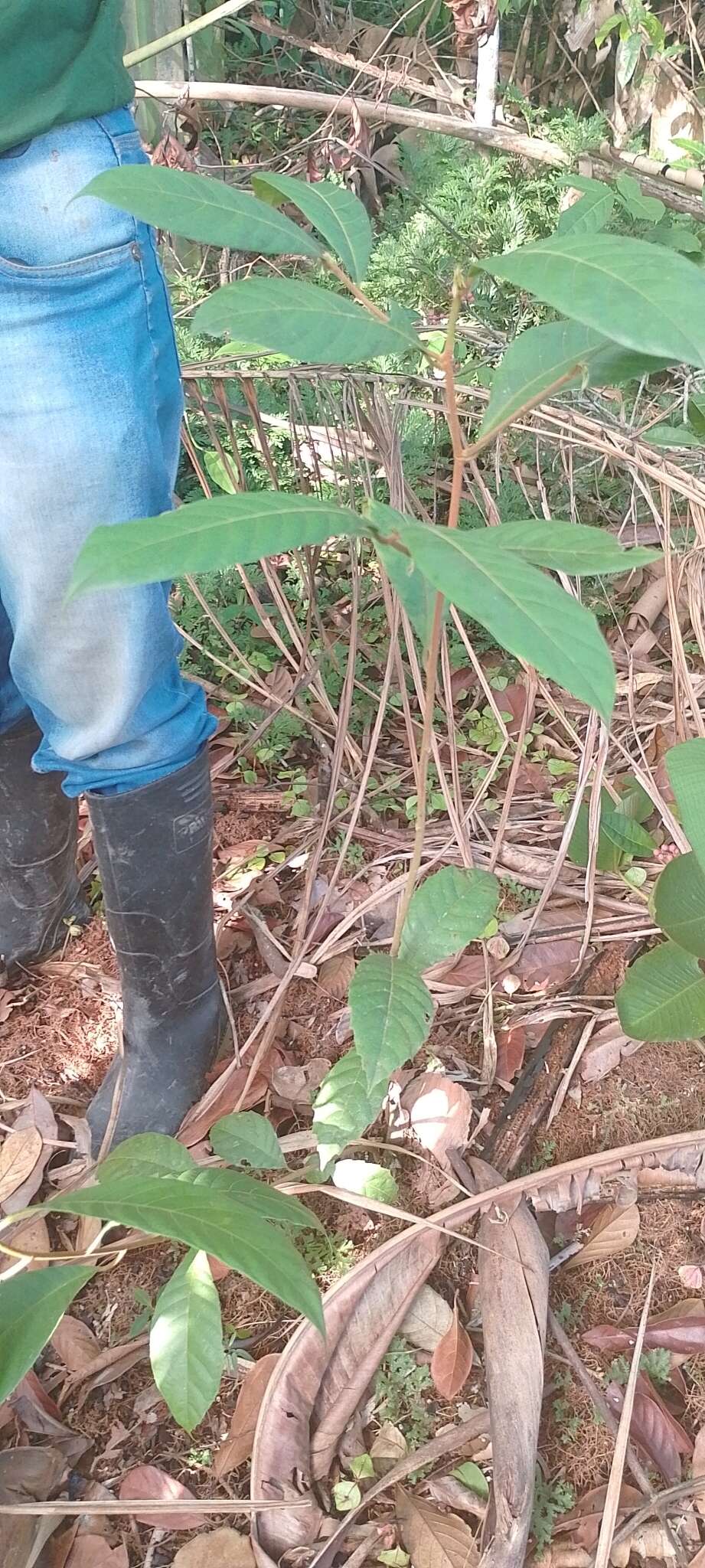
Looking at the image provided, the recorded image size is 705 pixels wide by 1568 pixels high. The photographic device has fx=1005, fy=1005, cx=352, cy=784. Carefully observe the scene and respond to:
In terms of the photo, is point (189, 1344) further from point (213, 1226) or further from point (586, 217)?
point (586, 217)

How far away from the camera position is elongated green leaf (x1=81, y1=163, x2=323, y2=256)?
1.55 ft

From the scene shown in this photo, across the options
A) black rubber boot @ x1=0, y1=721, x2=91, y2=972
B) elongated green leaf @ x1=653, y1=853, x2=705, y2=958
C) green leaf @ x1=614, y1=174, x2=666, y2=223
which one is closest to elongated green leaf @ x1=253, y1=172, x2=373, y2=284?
elongated green leaf @ x1=653, y1=853, x2=705, y2=958

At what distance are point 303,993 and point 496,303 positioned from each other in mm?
1383

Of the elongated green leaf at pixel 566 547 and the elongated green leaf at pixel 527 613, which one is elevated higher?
the elongated green leaf at pixel 527 613

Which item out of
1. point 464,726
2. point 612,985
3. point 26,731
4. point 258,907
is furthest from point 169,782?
point 464,726

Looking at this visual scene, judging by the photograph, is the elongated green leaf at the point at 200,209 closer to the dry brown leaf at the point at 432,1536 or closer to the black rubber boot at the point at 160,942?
the black rubber boot at the point at 160,942

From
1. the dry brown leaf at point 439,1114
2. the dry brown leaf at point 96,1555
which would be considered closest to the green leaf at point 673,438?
the dry brown leaf at point 439,1114

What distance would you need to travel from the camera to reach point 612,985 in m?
1.15

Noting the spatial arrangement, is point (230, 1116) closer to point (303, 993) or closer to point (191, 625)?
point (303, 993)

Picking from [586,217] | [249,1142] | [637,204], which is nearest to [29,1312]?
[249,1142]

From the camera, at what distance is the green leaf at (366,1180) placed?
0.91 m

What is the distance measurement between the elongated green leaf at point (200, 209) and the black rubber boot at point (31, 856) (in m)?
0.72

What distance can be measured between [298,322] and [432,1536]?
84cm

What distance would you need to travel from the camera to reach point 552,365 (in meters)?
0.55
